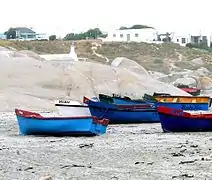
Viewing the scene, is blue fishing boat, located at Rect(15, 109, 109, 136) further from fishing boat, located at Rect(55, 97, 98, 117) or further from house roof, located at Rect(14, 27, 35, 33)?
house roof, located at Rect(14, 27, 35, 33)

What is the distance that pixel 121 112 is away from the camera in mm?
31000

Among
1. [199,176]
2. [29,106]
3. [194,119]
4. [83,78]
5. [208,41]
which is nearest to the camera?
[199,176]

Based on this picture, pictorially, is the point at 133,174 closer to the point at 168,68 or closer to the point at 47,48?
the point at 168,68

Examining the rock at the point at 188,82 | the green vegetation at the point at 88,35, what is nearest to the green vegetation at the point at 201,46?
the green vegetation at the point at 88,35

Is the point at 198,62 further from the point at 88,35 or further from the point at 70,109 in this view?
the point at 70,109

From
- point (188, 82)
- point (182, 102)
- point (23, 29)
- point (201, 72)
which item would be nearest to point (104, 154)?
point (182, 102)

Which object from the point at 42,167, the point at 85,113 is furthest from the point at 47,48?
the point at 42,167

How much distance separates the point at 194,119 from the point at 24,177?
12.1 m

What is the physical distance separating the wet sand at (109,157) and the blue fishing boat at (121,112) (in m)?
4.88

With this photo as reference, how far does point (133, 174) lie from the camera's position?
14.4 metres

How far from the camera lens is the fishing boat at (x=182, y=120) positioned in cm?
2475

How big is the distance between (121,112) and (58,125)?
25.5 feet

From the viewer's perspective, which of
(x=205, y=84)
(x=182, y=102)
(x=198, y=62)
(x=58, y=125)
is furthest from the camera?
(x=198, y=62)

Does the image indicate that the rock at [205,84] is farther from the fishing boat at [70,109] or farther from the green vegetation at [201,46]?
the green vegetation at [201,46]
